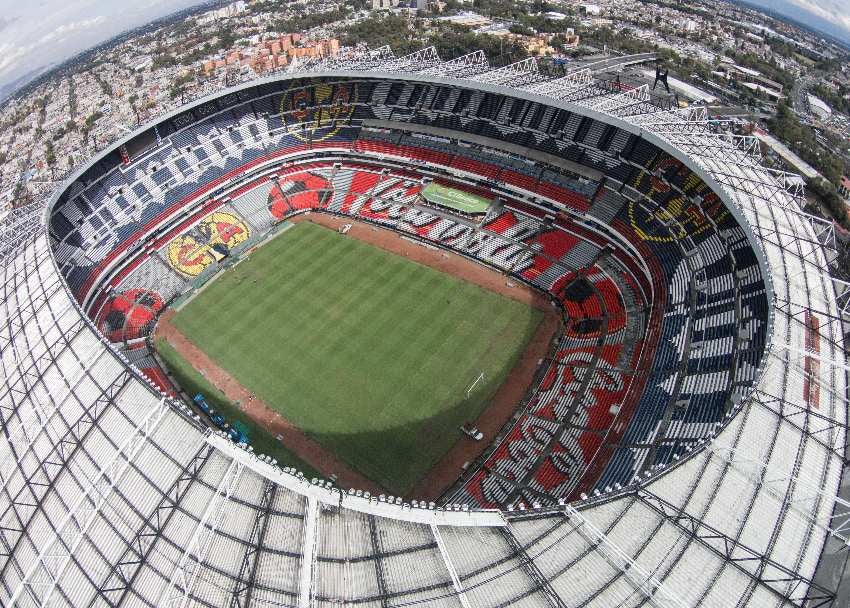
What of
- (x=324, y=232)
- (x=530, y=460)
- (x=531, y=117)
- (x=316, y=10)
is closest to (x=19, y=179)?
(x=324, y=232)

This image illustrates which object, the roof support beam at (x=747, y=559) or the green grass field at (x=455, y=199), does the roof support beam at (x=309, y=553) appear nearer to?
the roof support beam at (x=747, y=559)

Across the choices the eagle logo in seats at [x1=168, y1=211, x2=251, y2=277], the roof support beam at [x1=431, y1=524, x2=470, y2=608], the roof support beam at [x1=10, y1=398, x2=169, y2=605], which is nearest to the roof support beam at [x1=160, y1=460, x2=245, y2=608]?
the roof support beam at [x1=10, y1=398, x2=169, y2=605]

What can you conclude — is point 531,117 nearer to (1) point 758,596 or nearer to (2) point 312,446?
(2) point 312,446

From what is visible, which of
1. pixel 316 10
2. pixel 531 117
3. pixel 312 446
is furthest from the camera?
pixel 316 10

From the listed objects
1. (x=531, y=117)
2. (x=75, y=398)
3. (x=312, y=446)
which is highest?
(x=75, y=398)

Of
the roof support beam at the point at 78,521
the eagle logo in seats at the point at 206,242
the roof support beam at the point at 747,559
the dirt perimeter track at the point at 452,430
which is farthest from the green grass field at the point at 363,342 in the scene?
the roof support beam at the point at 747,559

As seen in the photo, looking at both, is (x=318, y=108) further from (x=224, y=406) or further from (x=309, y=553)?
(x=309, y=553)
